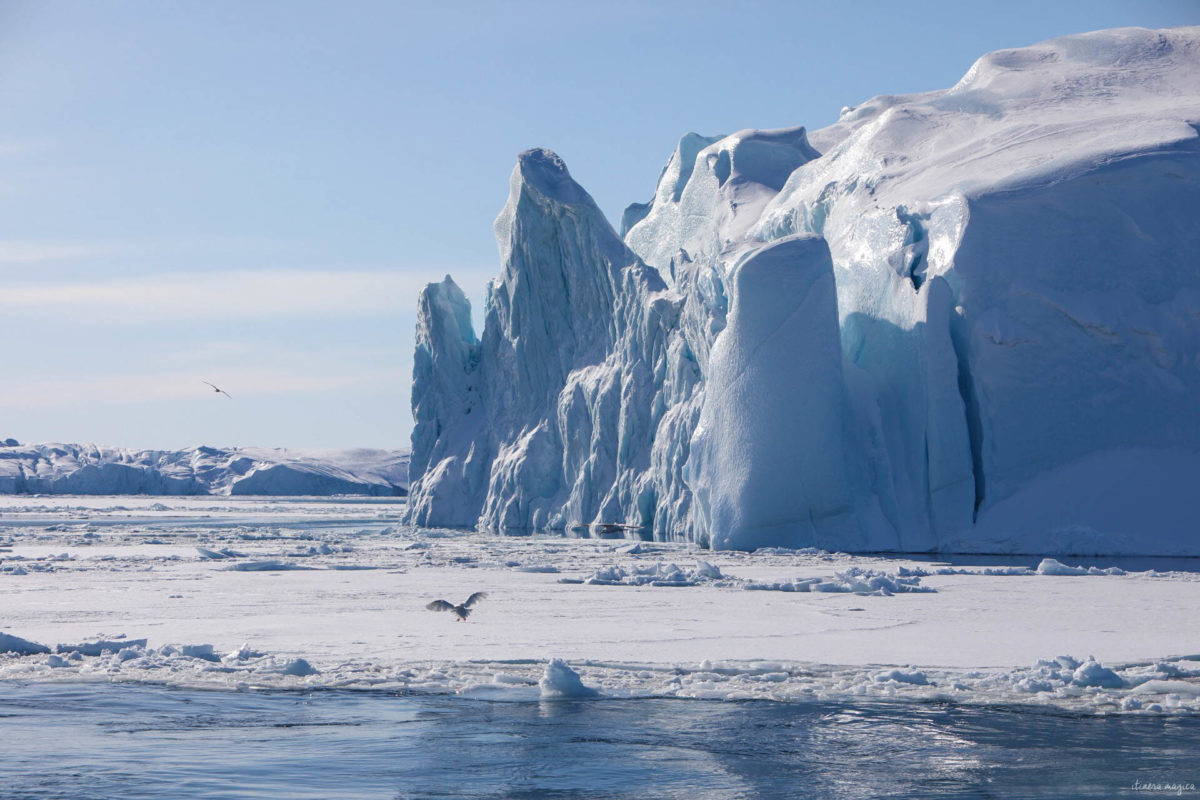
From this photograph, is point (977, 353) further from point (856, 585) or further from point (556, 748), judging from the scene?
point (556, 748)

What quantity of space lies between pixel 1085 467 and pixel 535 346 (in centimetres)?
1443

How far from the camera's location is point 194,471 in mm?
83062

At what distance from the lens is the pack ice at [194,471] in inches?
2940

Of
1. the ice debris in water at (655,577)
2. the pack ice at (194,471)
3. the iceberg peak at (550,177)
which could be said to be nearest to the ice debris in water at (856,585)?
Result: the ice debris in water at (655,577)

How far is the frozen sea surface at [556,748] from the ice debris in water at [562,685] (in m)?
0.08

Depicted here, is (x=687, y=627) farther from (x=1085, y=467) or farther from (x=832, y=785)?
(x=1085, y=467)

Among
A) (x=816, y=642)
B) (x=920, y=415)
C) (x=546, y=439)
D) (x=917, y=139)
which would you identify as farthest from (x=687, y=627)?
(x=546, y=439)

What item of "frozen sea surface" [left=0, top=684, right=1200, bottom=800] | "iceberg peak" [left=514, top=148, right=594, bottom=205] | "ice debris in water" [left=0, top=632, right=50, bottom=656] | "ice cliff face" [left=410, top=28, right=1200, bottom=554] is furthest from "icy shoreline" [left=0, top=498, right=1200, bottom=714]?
"iceberg peak" [left=514, top=148, right=594, bottom=205]

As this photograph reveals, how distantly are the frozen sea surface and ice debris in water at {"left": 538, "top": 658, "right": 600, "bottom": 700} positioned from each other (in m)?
0.08

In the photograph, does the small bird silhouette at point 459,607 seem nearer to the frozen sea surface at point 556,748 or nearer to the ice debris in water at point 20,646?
the frozen sea surface at point 556,748

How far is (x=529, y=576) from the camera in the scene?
48.6ft

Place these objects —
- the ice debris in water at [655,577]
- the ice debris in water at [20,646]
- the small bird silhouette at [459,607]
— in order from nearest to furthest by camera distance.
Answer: the ice debris in water at [20,646]
the small bird silhouette at [459,607]
the ice debris in water at [655,577]

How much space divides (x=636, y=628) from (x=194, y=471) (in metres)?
78.0

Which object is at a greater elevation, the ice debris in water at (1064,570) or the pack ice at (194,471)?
the pack ice at (194,471)
